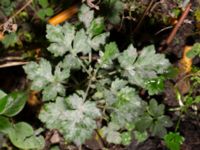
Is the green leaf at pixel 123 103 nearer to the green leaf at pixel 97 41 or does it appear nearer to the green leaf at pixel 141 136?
the green leaf at pixel 97 41

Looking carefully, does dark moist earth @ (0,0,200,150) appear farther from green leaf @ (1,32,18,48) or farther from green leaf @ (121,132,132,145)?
green leaf @ (1,32,18,48)

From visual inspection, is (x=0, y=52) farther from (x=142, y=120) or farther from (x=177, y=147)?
(x=177, y=147)

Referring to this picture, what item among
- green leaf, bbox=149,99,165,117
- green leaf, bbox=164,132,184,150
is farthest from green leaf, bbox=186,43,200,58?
green leaf, bbox=164,132,184,150

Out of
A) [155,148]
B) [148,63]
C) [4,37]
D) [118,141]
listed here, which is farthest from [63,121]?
[4,37]

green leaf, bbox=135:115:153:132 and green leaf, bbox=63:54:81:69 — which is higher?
green leaf, bbox=63:54:81:69

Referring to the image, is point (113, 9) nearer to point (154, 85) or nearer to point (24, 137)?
point (154, 85)

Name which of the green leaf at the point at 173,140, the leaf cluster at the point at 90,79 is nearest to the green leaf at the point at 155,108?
the green leaf at the point at 173,140
